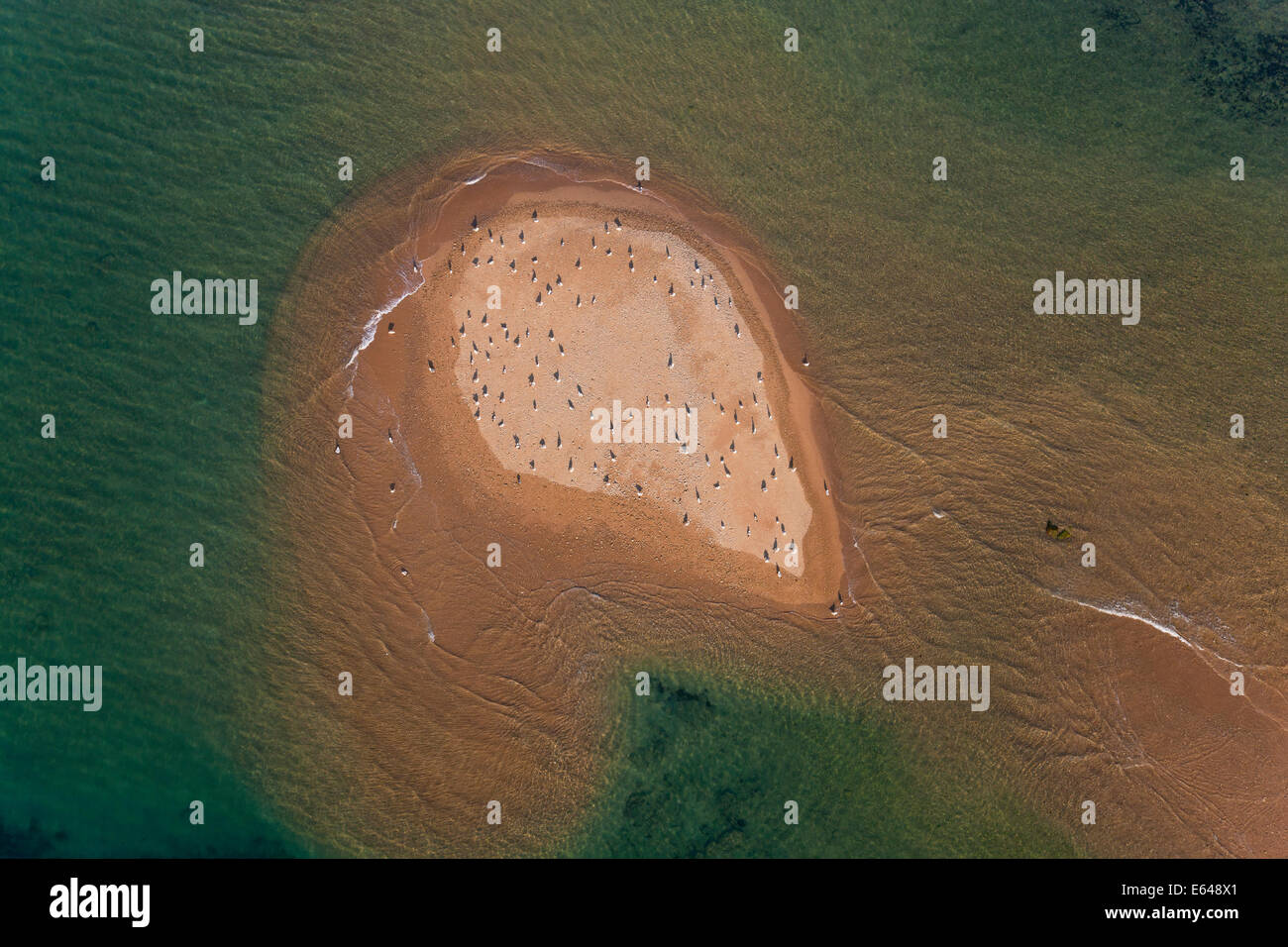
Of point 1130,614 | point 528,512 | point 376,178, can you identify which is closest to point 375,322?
point 376,178

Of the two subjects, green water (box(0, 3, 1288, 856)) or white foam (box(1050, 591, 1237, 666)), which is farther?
green water (box(0, 3, 1288, 856))

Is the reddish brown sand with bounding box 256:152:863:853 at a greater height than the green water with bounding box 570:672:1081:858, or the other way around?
the reddish brown sand with bounding box 256:152:863:853

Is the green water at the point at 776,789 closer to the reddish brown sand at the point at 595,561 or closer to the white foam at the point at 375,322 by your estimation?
the reddish brown sand at the point at 595,561

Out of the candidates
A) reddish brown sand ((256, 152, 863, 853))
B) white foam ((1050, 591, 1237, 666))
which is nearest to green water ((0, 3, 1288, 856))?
reddish brown sand ((256, 152, 863, 853))

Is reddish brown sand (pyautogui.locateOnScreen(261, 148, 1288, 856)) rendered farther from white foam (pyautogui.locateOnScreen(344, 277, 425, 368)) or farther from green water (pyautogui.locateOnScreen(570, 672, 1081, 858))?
green water (pyautogui.locateOnScreen(570, 672, 1081, 858))

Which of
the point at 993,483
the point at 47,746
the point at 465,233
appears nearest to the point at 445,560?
the point at 465,233
